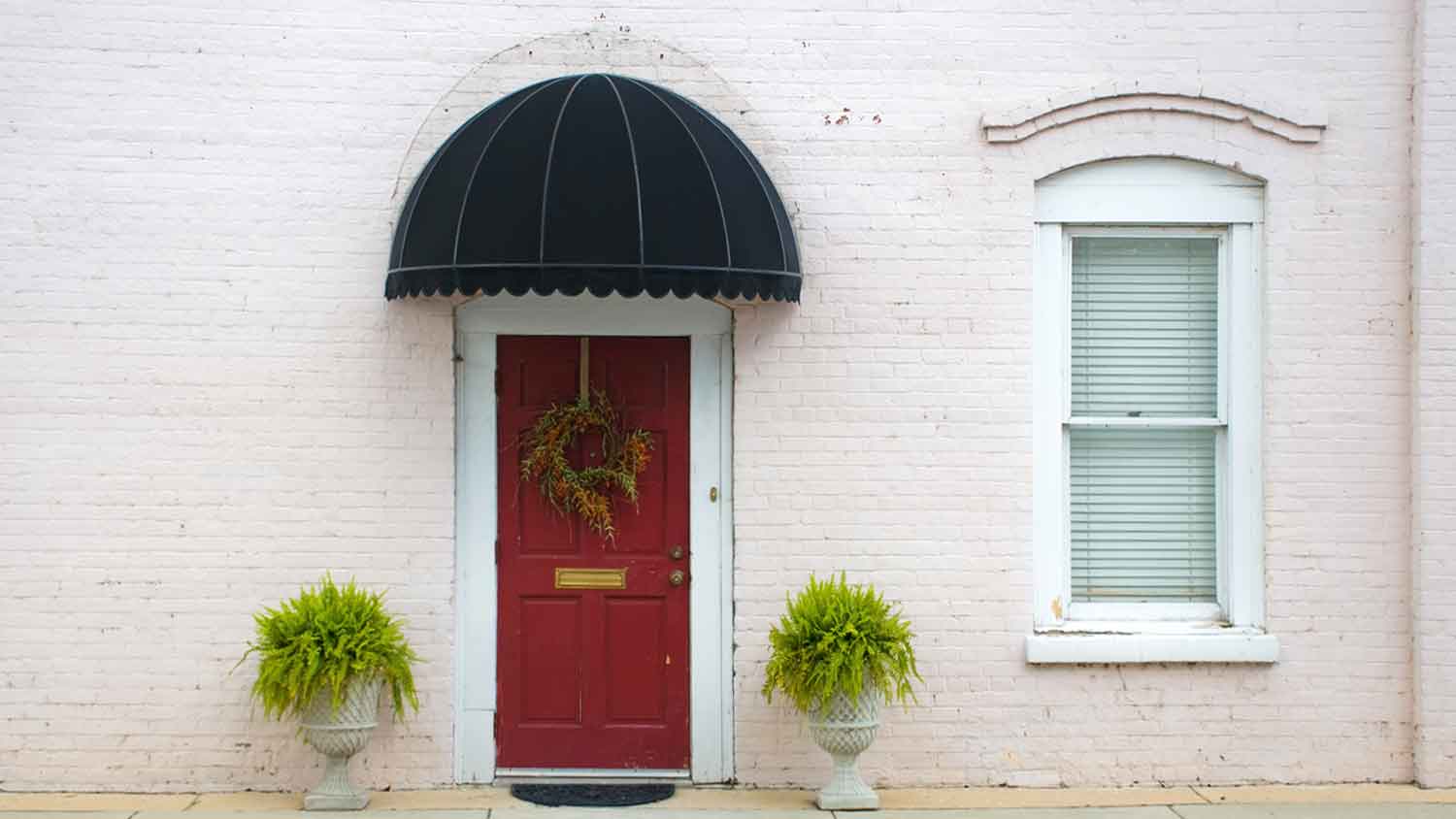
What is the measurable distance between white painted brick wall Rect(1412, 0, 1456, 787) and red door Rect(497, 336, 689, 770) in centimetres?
366

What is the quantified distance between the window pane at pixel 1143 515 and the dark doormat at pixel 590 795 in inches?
94.1

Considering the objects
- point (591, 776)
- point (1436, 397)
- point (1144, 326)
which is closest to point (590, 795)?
point (591, 776)

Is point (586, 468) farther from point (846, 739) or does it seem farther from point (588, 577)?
point (846, 739)

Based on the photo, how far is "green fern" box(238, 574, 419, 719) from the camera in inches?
295

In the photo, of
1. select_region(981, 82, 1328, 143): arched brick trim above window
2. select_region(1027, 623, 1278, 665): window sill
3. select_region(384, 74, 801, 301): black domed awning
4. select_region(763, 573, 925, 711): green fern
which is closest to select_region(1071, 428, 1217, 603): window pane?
select_region(1027, 623, 1278, 665): window sill

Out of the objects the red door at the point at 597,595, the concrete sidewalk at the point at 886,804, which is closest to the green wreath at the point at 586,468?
the red door at the point at 597,595

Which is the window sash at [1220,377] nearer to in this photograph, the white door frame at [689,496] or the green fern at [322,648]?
the white door frame at [689,496]

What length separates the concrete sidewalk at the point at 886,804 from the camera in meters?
7.73

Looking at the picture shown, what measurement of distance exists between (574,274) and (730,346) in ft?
4.31

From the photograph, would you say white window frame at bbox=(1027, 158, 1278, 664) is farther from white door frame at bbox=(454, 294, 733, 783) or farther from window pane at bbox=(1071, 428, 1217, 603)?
white door frame at bbox=(454, 294, 733, 783)

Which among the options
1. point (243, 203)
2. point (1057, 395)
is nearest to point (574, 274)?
point (243, 203)

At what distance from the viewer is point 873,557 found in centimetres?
820

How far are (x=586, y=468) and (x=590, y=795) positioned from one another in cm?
161

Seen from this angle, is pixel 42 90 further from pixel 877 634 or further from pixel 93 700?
pixel 877 634
